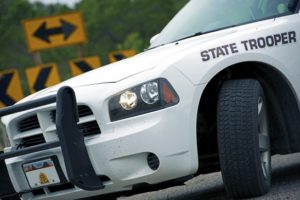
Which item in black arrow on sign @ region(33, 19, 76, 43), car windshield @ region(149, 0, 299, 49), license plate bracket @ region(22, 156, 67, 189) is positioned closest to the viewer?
license plate bracket @ region(22, 156, 67, 189)

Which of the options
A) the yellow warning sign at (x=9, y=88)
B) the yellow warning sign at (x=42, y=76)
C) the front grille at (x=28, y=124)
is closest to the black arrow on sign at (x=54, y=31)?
the yellow warning sign at (x=42, y=76)

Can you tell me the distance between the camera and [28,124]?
5.93 m

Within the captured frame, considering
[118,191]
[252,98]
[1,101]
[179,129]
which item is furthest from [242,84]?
[1,101]

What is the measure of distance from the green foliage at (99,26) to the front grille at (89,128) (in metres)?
59.3

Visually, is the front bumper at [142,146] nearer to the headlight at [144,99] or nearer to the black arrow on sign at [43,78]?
the headlight at [144,99]

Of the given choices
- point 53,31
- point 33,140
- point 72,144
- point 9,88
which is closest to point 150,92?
point 72,144

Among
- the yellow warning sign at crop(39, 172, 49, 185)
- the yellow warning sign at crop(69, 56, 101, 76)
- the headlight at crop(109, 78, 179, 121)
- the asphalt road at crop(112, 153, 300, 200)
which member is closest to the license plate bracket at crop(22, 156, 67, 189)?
the yellow warning sign at crop(39, 172, 49, 185)

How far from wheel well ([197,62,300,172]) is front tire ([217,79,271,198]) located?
1.03ft

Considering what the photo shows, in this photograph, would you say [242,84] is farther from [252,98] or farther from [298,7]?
[298,7]

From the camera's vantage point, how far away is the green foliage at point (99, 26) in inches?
2717

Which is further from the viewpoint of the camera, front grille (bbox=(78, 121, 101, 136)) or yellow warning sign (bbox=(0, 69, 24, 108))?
yellow warning sign (bbox=(0, 69, 24, 108))

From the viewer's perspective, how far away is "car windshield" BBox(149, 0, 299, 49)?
6.57 m

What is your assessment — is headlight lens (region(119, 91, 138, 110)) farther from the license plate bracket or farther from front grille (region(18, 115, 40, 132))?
front grille (region(18, 115, 40, 132))

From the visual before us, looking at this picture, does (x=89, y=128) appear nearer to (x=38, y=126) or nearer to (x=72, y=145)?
(x=72, y=145)
